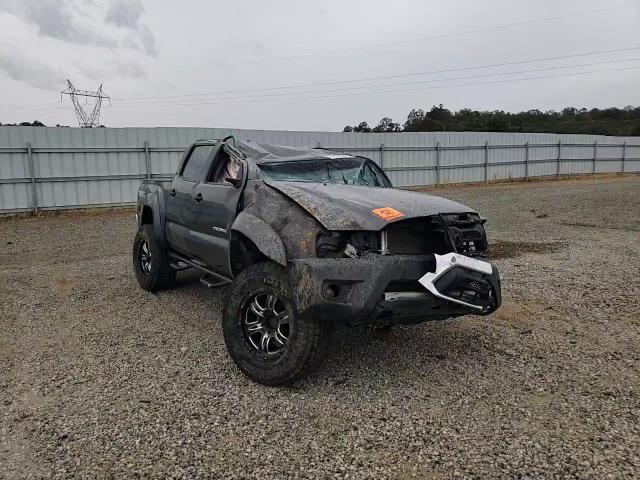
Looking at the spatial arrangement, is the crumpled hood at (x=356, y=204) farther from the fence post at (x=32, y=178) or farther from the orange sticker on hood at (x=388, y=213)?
the fence post at (x=32, y=178)

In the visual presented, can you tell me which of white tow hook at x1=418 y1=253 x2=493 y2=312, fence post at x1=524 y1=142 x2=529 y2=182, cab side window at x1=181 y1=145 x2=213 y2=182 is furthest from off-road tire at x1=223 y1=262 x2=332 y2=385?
fence post at x1=524 y1=142 x2=529 y2=182

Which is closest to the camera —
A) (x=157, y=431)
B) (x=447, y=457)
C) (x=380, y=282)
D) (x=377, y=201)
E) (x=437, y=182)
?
(x=447, y=457)

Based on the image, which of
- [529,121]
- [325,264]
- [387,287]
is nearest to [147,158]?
[325,264]

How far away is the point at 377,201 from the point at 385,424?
155 cm

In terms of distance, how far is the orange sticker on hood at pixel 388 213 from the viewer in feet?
11.2

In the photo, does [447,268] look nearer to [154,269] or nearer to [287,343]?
[287,343]

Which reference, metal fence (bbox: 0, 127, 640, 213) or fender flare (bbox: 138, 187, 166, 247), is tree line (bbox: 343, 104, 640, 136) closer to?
metal fence (bbox: 0, 127, 640, 213)

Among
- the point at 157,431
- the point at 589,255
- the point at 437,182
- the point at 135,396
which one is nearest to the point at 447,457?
the point at 157,431

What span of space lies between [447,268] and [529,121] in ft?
215

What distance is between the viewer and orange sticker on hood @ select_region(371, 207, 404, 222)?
3400 mm

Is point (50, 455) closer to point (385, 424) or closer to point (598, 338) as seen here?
point (385, 424)

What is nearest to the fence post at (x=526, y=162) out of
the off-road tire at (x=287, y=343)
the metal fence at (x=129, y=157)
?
the metal fence at (x=129, y=157)

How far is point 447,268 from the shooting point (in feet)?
10.8

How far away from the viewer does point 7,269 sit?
26.0ft
